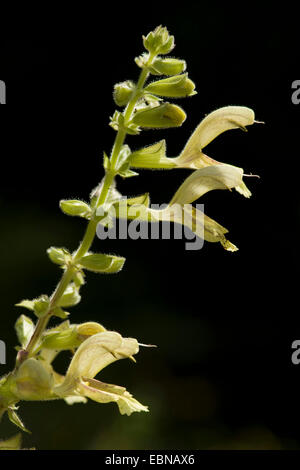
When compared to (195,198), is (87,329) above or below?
below

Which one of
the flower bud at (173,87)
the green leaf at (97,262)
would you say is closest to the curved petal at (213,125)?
the flower bud at (173,87)

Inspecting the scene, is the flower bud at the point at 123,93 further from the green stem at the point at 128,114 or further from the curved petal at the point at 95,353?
the curved petal at the point at 95,353

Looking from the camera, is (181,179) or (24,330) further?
(181,179)

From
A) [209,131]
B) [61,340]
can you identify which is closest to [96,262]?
[61,340]

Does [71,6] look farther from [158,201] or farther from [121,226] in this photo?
[121,226]

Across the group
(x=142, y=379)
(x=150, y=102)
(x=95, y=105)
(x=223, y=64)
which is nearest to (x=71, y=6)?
(x=95, y=105)

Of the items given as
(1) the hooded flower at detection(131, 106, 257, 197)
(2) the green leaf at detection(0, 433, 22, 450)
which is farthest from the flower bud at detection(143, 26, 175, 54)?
(2) the green leaf at detection(0, 433, 22, 450)

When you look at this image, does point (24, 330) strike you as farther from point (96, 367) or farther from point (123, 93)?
point (123, 93)

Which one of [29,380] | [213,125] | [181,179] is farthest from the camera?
[181,179]
